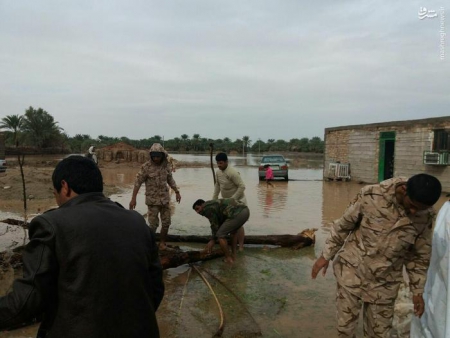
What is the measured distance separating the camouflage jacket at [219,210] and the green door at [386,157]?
50.0 ft

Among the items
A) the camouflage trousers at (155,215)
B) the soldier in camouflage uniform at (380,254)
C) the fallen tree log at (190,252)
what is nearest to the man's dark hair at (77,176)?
the soldier in camouflage uniform at (380,254)

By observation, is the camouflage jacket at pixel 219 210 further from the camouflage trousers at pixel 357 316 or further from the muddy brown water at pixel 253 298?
the camouflage trousers at pixel 357 316

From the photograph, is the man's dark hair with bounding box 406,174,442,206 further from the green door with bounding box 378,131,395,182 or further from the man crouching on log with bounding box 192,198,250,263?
the green door with bounding box 378,131,395,182

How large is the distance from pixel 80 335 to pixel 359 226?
7.30 ft

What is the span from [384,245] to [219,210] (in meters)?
3.43

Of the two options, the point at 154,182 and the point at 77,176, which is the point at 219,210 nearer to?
→ the point at 154,182

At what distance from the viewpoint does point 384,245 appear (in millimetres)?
2777

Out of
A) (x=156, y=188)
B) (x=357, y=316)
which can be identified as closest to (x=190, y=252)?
(x=156, y=188)

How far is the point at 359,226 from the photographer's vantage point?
2.95 meters

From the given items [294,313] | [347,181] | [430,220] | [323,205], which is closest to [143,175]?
[294,313]

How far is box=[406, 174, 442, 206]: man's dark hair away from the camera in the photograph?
96.0 inches

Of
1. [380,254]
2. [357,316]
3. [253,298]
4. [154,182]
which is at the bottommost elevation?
[253,298]

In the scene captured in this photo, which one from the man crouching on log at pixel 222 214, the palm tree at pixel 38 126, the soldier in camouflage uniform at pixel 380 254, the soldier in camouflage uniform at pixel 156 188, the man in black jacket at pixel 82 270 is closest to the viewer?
the man in black jacket at pixel 82 270

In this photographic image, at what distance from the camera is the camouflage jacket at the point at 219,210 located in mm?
5887
